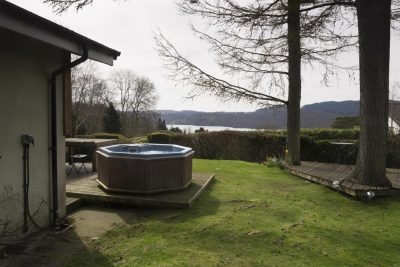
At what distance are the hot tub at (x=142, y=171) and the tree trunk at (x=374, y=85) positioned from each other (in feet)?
13.1

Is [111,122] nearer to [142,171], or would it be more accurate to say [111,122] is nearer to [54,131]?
[142,171]

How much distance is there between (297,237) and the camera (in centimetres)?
534

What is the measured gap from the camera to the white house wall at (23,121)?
473cm

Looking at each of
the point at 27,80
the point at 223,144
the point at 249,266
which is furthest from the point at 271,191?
the point at 223,144

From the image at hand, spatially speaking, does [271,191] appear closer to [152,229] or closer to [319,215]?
[319,215]

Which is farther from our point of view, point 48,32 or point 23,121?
point 23,121

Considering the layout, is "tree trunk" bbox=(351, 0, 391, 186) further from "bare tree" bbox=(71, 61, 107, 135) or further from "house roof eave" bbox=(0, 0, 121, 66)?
"bare tree" bbox=(71, 61, 107, 135)

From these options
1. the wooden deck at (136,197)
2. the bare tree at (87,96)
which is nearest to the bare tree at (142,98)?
the bare tree at (87,96)

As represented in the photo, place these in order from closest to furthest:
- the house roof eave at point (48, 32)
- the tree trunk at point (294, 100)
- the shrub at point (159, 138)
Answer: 1. the house roof eave at point (48, 32)
2. the tree trunk at point (294, 100)
3. the shrub at point (159, 138)

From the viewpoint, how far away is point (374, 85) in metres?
7.98

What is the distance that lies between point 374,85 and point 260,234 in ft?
14.8

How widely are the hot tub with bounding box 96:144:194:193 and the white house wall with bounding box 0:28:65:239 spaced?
1802mm

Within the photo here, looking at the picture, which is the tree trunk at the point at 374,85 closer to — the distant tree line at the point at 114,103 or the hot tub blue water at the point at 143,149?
the hot tub blue water at the point at 143,149

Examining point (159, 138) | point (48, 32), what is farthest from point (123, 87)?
point (48, 32)
